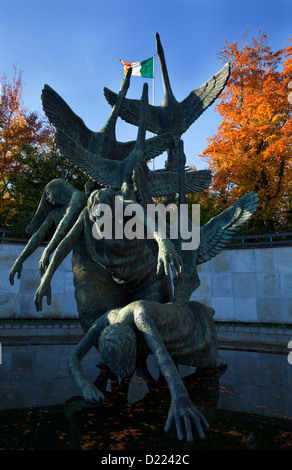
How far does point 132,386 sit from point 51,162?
36.0ft

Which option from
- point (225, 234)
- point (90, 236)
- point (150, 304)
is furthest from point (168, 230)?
point (150, 304)

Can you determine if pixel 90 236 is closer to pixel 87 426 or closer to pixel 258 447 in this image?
pixel 87 426

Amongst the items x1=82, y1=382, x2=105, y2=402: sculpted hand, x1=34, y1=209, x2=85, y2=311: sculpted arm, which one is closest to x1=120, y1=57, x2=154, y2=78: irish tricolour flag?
x1=34, y1=209, x2=85, y2=311: sculpted arm

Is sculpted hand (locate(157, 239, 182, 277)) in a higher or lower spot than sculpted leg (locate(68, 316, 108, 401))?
higher

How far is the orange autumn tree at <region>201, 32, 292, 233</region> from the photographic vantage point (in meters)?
13.1

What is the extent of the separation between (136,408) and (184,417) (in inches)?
23.8

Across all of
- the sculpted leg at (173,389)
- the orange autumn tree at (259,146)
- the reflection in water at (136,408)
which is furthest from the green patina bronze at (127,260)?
the orange autumn tree at (259,146)

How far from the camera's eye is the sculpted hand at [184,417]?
2.24m

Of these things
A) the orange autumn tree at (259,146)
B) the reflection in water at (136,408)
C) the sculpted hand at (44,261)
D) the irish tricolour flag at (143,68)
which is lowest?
the reflection in water at (136,408)

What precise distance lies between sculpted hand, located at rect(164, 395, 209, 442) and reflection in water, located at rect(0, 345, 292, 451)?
0.05m

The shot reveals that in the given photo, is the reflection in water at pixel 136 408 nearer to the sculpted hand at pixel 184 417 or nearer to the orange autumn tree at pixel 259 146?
the sculpted hand at pixel 184 417

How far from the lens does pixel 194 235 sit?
14.2 ft

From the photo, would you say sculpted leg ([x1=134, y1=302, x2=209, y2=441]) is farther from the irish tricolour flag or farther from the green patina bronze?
the irish tricolour flag

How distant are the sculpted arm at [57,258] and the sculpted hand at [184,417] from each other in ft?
6.81
